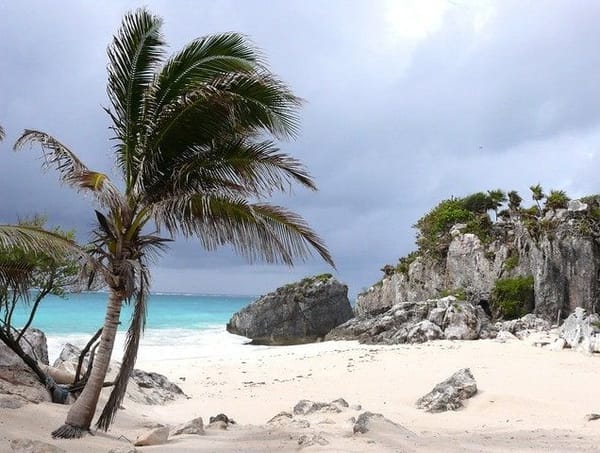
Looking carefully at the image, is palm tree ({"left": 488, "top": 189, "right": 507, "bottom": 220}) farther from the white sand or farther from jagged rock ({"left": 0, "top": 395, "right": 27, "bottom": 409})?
jagged rock ({"left": 0, "top": 395, "right": 27, "bottom": 409})

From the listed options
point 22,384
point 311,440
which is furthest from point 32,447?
point 22,384

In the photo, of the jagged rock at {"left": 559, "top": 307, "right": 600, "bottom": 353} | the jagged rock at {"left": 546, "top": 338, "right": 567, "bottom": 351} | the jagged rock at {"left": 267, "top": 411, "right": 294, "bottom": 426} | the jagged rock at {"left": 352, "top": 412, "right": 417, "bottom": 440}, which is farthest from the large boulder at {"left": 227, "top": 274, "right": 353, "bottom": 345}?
the jagged rock at {"left": 352, "top": 412, "right": 417, "bottom": 440}

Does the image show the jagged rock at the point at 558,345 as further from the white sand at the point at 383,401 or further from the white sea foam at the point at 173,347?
the white sea foam at the point at 173,347

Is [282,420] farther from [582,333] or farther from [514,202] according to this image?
[514,202]

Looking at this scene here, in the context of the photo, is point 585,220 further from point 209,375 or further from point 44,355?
point 44,355

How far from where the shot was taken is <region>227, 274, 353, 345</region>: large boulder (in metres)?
41.2

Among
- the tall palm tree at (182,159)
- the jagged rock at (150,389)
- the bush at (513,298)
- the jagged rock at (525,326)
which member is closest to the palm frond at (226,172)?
the tall palm tree at (182,159)

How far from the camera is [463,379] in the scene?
10906mm

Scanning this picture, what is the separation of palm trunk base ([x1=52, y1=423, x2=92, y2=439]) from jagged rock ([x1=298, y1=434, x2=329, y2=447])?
2.87 meters

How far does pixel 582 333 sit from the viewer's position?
727 inches

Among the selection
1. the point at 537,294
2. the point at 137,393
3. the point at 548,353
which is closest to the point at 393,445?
the point at 137,393

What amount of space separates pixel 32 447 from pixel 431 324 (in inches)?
752

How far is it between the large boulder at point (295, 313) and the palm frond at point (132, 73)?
33.3m

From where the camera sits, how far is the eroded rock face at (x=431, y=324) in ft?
74.5
